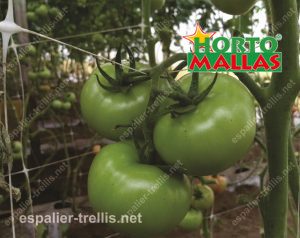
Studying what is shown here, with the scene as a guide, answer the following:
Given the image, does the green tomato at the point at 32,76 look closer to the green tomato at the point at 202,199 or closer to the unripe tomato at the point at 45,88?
the unripe tomato at the point at 45,88

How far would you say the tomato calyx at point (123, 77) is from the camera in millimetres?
573

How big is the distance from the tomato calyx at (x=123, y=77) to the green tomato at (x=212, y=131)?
0.26 ft

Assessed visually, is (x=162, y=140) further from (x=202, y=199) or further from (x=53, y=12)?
(x=53, y=12)

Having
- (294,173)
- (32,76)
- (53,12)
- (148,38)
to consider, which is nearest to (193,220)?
(294,173)

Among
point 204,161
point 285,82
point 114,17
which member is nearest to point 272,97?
point 285,82

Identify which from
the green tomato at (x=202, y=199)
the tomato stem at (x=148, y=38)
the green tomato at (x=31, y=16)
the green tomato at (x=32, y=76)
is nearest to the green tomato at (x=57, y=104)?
the green tomato at (x=32, y=76)

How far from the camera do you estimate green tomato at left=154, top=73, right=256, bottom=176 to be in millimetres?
505

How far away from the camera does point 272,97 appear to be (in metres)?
0.55

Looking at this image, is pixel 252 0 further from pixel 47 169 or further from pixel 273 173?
pixel 47 169

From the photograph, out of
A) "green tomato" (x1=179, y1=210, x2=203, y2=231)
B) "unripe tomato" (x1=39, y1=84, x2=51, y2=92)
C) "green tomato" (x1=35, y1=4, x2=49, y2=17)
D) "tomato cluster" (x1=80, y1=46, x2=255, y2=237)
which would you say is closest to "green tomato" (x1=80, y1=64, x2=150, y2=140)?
"tomato cluster" (x1=80, y1=46, x2=255, y2=237)

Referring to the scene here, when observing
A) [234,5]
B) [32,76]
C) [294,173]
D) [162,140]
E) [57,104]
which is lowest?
[57,104]

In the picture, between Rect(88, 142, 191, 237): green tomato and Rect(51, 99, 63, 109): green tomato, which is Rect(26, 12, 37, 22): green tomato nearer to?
Rect(51, 99, 63, 109): green tomato

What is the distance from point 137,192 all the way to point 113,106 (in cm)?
13

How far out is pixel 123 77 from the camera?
0.58 meters
